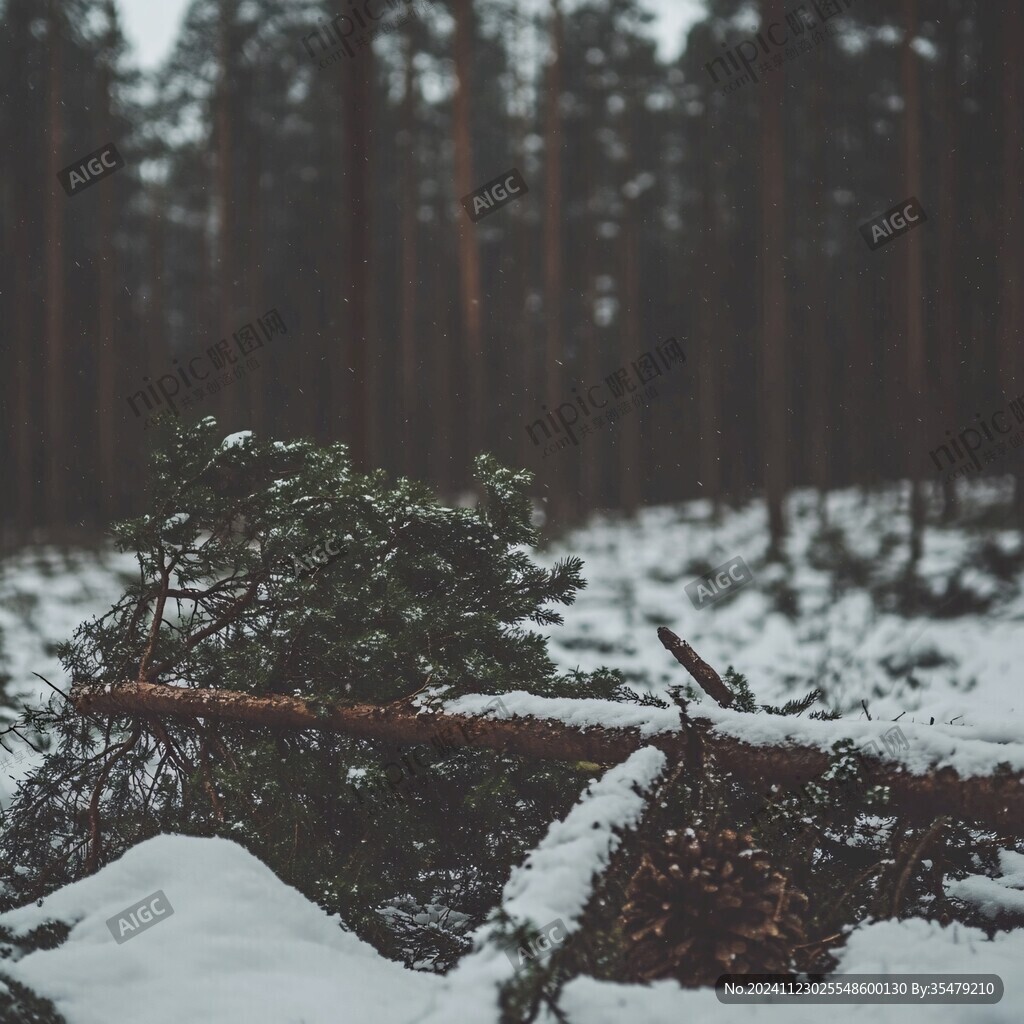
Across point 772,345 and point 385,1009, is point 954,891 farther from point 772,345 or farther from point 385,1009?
point 772,345

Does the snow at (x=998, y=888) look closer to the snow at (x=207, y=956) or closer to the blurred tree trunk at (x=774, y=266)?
the snow at (x=207, y=956)

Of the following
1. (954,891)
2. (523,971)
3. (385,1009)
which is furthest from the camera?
(954,891)

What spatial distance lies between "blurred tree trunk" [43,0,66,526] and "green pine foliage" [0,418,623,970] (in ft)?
65.5

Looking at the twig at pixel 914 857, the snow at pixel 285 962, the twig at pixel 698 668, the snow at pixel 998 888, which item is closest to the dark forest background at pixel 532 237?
the snow at pixel 998 888

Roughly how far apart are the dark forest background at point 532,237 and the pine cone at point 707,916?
13125mm

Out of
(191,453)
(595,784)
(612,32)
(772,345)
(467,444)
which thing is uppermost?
(612,32)

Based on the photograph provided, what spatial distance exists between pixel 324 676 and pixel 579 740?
1.18m

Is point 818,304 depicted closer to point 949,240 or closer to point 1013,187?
point 949,240

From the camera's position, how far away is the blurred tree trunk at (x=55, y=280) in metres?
20.9

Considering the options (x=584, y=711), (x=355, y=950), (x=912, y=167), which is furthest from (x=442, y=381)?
(x=355, y=950)

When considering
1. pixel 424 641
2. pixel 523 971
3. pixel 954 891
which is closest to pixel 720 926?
pixel 523 971

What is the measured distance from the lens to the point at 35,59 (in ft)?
68.9

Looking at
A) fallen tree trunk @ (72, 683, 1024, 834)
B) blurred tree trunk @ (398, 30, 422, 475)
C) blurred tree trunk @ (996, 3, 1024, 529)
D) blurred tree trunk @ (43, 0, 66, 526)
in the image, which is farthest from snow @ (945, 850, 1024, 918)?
blurred tree trunk @ (43, 0, 66, 526)

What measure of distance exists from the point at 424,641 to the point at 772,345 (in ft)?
40.8
